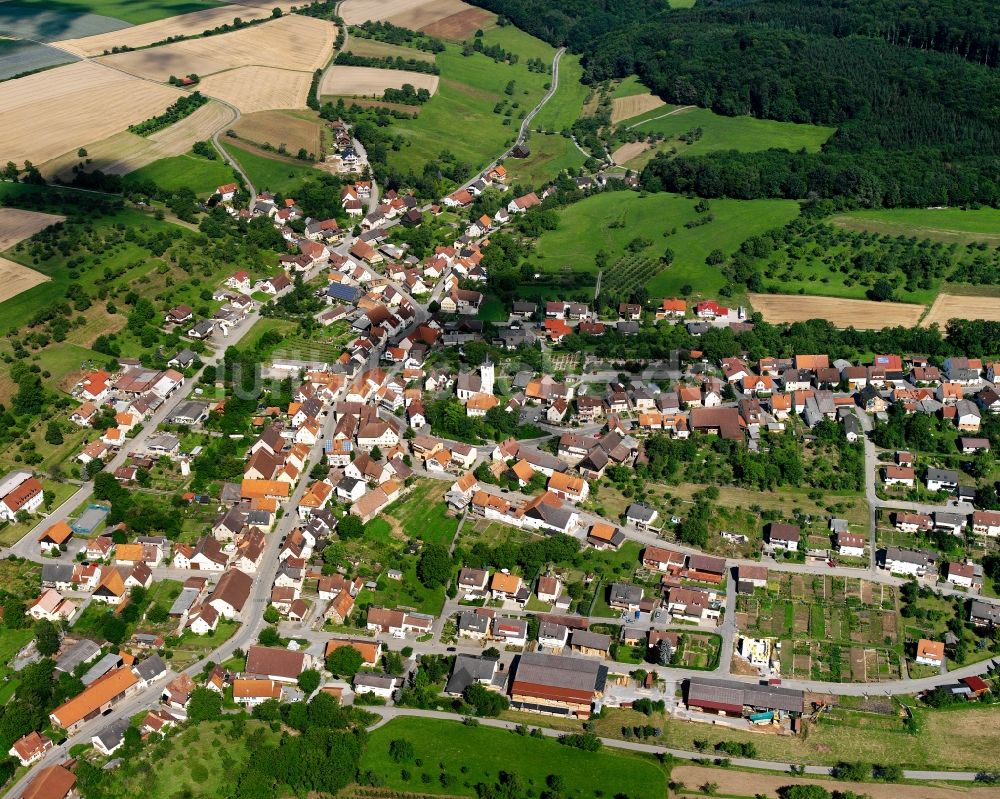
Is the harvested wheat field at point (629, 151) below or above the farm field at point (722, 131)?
below

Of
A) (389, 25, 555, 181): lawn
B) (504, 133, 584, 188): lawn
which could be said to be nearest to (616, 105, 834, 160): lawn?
(504, 133, 584, 188): lawn

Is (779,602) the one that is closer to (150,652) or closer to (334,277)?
(150,652)

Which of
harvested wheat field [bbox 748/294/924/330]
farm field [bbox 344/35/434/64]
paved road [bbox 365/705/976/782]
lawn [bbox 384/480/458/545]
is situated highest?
paved road [bbox 365/705/976/782]

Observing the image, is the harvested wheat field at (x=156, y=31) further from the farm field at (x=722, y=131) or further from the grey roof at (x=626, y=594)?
the grey roof at (x=626, y=594)

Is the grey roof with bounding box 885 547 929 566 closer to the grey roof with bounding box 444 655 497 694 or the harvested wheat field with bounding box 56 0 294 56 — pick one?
the grey roof with bounding box 444 655 497 694

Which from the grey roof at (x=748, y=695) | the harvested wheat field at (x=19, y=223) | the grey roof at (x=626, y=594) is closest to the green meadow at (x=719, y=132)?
the harvested wheat field at (x=19, y=223)

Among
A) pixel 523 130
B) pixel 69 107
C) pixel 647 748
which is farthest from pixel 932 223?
pixel 69 107
